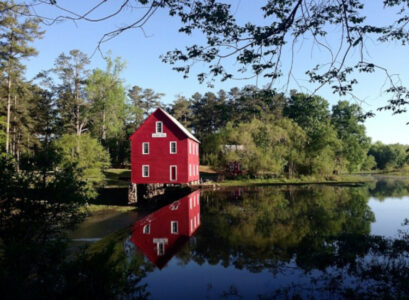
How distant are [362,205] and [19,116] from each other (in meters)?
42.1

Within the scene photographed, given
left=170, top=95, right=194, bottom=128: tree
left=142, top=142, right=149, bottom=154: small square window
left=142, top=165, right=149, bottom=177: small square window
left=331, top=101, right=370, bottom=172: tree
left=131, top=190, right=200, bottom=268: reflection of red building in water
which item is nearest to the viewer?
left=131, top=190, right=200, bottom=268: reflection of red building in water

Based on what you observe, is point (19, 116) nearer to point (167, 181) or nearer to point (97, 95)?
point (97, 95)

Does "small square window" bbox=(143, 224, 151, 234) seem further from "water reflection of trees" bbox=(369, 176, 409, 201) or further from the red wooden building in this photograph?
"water reflection of trees" bbox=(369, 176, 409, 201)

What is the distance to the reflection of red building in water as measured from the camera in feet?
41.1

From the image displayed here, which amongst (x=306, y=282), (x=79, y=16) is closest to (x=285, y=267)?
(x=306, y=282)

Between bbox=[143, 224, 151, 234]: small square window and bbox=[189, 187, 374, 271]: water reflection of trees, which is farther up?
bbox=[143, 224, 151, 234]: small square window

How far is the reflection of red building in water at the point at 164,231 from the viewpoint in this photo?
41.1ft

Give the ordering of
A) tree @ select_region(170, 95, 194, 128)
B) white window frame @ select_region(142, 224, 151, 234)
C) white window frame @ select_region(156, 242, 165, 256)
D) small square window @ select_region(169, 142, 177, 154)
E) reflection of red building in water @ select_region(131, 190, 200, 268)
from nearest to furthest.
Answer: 1. white window frame @ select_region(156, 242, 165, 256)
2. reflection of red building in water @ select_region(131, 190, 200, 268)
3. white window frame @ select_region(142, 224, 151, 234)
4. small square window @ select_region(169, 142, 177, 154)
5. tree @ select_region(170, 95, 194, 128)

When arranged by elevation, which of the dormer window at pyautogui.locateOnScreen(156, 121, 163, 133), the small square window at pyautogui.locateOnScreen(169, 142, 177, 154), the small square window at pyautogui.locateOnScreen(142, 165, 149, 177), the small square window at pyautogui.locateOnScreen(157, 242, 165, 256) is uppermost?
the dormer window at pyautogui.locateOnScreen(156, 121, 163, 133)

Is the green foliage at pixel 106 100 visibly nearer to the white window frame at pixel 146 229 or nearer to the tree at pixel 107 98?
the tree at pixel 107 98

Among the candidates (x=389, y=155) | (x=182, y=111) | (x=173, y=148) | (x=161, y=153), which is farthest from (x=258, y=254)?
(x=389, y=155)

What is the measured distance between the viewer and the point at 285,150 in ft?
167

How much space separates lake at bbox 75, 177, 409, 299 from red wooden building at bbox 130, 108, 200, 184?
36.6 ft

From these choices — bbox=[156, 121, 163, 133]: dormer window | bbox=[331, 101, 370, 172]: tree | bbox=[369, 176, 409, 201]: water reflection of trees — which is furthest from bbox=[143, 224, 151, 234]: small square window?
bbox=[331, 101, 370, 172]: tree
